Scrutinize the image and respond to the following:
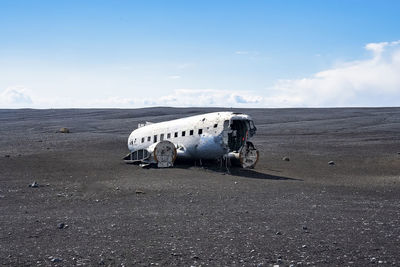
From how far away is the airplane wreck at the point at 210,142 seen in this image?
2298 centimetres

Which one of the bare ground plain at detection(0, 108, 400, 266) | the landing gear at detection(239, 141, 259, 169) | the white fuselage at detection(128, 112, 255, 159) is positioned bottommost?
the bare ground plain at detection(0, 108, 400, 266)

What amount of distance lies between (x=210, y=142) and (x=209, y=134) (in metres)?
0.49

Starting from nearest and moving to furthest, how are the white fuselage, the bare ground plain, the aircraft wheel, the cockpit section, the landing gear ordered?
the bare ground plain
the white fuselage
the cockpit section
the aircraft wheel
the landing gear

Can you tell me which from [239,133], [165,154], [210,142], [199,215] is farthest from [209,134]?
[199,215]

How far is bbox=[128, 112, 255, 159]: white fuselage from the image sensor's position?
75.0 ft

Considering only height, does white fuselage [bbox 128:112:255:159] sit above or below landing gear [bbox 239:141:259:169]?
above

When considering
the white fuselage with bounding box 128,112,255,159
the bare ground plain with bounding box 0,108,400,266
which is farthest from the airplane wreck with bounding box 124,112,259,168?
the bare ground plain with bounding box 0,108,400,266

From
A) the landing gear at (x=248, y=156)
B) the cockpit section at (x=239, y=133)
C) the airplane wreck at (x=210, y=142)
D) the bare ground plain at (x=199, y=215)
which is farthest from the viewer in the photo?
the landing gear at (x=248, y=156)

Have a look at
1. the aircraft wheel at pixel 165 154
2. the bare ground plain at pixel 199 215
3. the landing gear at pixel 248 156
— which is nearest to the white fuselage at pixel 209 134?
the landing gear at pixel 248 156

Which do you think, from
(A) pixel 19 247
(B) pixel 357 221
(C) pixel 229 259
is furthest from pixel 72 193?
(B) pixel 357 221

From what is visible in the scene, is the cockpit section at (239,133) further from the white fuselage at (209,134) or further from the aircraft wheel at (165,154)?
the aircraft wheel at (165,154)

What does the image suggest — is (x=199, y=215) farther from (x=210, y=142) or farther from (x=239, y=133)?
(x=239, y=133)

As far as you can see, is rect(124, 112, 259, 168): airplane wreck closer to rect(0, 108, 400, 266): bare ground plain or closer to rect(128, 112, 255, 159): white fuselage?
rect(128, 112, 255, 159): white fuselage

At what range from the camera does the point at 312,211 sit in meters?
12.6
